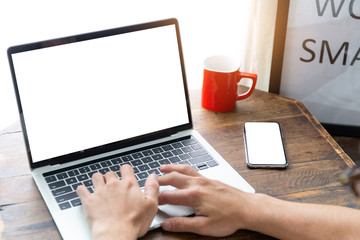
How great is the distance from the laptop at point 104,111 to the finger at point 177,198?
0.09 feet

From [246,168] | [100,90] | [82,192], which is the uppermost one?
[100,90]

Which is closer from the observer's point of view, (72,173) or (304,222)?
(304,222)

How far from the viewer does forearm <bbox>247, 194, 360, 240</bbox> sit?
771 mm

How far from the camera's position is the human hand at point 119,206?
72 centimetres

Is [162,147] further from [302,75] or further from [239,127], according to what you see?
[302,75]

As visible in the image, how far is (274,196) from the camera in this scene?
0.88 m

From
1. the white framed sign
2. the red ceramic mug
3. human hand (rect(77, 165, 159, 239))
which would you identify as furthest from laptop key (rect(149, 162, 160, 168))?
the white framed sign

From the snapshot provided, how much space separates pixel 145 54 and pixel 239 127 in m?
0.33

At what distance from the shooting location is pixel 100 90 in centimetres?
92

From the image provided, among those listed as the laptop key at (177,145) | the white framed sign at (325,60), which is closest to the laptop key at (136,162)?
the laptop key at (177,145)

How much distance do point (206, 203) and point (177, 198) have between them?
57mm

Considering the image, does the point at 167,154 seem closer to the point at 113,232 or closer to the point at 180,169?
the point at 180,169

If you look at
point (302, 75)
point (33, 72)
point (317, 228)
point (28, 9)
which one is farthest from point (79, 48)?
point (302, 75)

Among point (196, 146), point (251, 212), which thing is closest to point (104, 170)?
point (196, 146)
